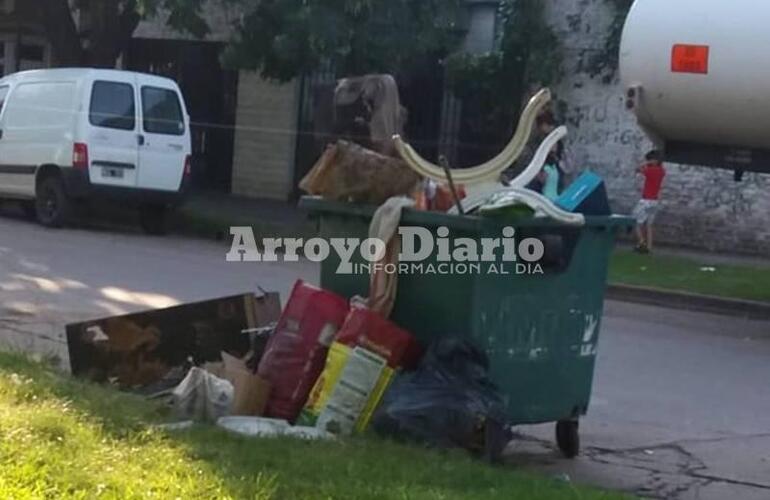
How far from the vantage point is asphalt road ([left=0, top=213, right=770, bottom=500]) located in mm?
8078

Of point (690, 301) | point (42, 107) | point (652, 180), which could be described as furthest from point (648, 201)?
point (42, 107)

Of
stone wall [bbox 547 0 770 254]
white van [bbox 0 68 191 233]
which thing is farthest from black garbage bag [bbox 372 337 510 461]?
stone wall [bbox 547 0 770 254]

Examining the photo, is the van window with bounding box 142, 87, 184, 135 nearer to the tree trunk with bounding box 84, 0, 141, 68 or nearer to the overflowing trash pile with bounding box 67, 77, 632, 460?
the tree trunk with bounding box 84, 0, 141, 68

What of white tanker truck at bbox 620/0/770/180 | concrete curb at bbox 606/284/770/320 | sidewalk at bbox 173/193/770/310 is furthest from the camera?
sidewalk at bbox 173/193/770/310

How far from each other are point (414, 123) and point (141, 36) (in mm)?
6453

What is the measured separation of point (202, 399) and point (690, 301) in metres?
10.4

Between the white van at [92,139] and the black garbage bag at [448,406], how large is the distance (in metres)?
12.5

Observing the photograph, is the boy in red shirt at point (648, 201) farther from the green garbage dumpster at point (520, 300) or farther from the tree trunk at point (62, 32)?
the green garbage dumpster at point (520, 300)

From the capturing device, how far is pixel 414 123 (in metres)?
26.4

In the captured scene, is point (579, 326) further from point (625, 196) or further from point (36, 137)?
point (625, 196)

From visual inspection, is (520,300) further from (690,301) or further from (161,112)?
(161,112)

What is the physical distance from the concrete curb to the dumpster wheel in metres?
8.58

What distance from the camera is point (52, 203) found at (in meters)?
19.7

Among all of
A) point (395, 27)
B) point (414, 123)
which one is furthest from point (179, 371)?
point (414, 123)
